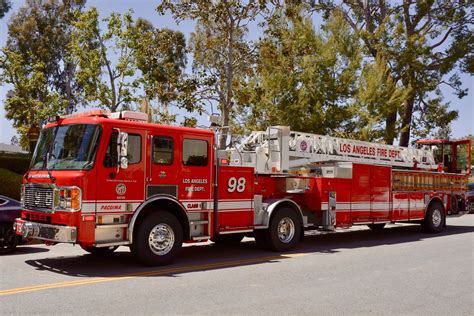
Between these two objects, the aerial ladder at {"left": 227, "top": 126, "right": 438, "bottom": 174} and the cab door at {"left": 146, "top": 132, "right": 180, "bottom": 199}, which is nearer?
the cab door at {"left": 146, "top": 132, "right": 180, "bottom": 199}

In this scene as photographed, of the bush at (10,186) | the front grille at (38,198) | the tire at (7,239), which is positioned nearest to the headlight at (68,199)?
the front grille at (38,198)

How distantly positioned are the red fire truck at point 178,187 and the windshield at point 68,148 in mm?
19

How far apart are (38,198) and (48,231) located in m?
0.76

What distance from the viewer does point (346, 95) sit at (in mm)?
23406

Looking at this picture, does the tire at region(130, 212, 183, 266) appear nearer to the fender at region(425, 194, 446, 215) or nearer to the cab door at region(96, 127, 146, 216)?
the cab door at region(96, 127, 146, 216)

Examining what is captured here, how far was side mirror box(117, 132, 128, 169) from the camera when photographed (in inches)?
323

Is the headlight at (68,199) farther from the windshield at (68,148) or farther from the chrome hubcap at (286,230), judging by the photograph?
the chrome hubcap at (286,230)

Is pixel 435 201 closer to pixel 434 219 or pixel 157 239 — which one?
pixel 434 219

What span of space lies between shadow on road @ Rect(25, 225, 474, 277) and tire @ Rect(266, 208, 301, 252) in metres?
0.20

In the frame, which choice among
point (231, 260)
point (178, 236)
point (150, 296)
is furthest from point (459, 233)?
point (150, 296)

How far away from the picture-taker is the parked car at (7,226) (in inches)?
397

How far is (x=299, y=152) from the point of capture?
12750 millimetres

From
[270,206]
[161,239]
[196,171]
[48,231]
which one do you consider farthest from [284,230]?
[48,231]

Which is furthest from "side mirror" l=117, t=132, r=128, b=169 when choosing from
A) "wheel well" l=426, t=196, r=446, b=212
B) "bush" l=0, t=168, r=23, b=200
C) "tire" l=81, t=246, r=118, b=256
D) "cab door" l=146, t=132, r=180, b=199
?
"bush" l=0, t=168, r=23, b=200
